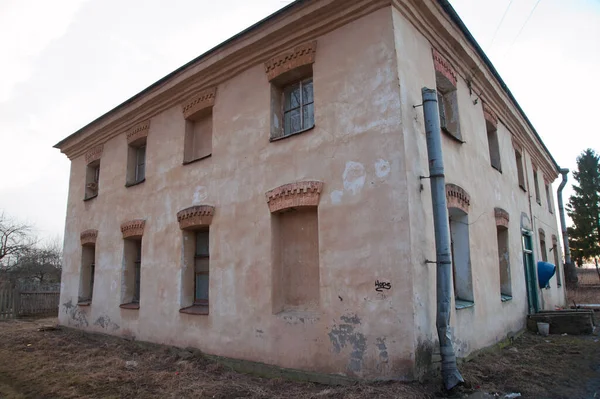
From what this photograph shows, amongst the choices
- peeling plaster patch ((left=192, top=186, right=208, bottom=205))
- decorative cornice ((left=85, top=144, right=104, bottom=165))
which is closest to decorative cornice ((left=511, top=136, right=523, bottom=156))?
peeling plaster patch ((left=192, top=186, right=208, bottom=205))

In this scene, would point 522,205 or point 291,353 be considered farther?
point 522,205

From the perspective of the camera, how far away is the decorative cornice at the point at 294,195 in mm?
6293

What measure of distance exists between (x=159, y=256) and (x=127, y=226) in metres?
1.71

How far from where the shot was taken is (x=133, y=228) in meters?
9.81

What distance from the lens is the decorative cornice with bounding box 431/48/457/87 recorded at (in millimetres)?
7175

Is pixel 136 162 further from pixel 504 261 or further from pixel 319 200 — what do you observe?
pixel 504 261

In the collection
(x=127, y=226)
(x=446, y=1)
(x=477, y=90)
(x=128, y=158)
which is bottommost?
(x=127, y=226)

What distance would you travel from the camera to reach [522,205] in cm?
1112

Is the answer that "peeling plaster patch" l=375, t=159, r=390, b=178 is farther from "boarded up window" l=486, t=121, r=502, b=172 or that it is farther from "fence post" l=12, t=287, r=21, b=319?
"fence post" l=12, t=287, r=21, b=319

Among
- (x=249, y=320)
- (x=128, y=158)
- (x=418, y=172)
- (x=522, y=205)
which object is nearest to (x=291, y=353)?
(x=249, y=320)

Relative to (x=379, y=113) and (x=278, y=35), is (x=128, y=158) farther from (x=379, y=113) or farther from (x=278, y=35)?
(x=379, y=113)

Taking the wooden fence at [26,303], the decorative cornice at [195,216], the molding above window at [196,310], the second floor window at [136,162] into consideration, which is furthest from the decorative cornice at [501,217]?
the wooden fence at [26,303]

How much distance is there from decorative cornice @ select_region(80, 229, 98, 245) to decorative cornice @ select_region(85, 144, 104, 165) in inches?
89.0

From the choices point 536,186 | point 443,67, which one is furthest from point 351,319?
point 536,186
